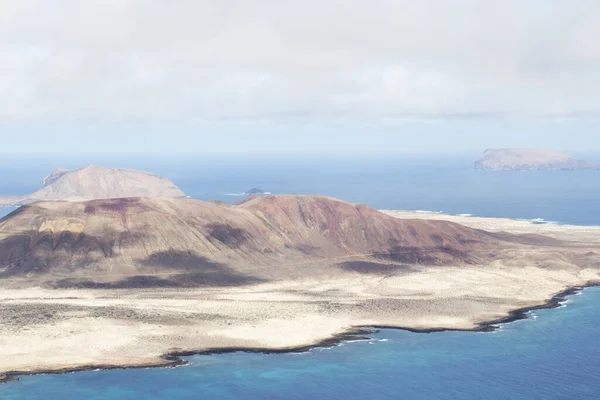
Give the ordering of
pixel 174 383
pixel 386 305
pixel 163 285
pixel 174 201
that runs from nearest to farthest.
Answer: pixel 174 383 → pixel 386 305 → pixel 163 285 → pixel 174 201

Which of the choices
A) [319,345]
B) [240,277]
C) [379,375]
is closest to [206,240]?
[240,277]

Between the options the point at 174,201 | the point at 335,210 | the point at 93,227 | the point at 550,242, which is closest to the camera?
the point at 93,227

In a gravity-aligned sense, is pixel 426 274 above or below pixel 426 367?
above

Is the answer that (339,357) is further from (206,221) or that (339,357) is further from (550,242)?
(550,242)

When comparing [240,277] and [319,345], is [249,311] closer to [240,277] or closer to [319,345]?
[319,345]

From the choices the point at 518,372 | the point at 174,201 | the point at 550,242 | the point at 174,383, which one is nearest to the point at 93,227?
the point at 174,201

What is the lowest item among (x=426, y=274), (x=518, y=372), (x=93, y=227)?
(x=518, y=372)

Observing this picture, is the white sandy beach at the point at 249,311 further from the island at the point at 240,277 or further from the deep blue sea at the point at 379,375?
the deep blue sea at the point at 379,375

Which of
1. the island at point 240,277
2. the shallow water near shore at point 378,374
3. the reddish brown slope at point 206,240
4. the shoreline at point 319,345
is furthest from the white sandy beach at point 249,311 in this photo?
the reddish brown slope at point 206,240

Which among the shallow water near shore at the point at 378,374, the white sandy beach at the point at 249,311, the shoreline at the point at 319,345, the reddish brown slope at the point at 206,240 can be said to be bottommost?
the shallow water near shore at the point at 378,374
